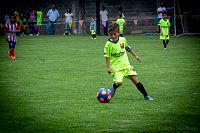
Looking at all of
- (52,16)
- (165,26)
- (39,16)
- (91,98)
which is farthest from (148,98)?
(39,16)

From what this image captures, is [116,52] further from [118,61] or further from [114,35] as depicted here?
[114,35]

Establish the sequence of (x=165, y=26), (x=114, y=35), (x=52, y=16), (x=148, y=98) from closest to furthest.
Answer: (x=114, y=35) → (x=148, y=98) → (x=165, y=26) → (x=52, y=16)

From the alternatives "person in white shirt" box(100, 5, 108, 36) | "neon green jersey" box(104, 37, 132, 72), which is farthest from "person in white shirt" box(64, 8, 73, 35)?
"neon green jersey" box(104, 37, 132, 72)

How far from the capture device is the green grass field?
998 centimetres

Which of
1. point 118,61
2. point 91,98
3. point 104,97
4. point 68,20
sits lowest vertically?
point 91,98

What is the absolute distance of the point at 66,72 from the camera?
19.4 m

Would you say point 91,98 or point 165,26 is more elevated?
point 165,26

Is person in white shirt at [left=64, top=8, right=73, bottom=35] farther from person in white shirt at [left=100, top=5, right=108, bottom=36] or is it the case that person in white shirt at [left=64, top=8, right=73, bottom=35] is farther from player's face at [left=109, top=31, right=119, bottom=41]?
player's face at [left=109, top=31, right=119, bottom=41]

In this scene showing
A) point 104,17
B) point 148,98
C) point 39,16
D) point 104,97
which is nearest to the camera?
point 104,97

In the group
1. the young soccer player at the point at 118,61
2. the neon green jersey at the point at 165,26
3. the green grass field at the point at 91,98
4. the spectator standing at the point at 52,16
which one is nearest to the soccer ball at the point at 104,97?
the green grass field at the point at 91,98

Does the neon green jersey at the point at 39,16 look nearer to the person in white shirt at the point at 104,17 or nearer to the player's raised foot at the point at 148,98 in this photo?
the person in white shirt at the point at 104,17

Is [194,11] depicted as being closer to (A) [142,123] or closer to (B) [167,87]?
(B) [167,87]

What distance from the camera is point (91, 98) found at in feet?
Result: 43.4

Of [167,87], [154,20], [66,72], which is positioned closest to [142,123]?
[167,87]
